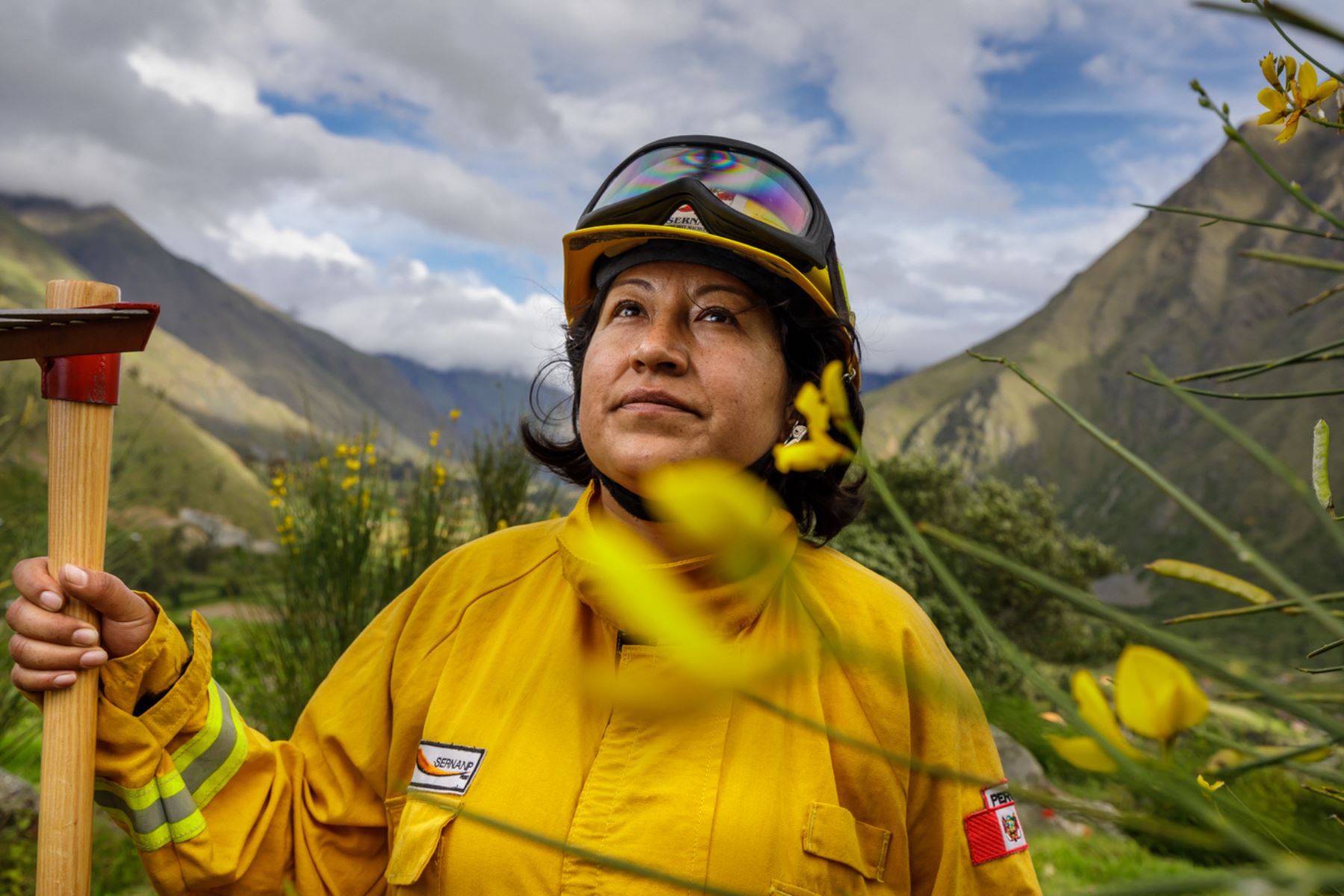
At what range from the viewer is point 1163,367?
14812 centimetres

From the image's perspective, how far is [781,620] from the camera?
1.63 meters

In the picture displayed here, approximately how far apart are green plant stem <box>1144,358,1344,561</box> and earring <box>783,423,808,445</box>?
1.01 meters

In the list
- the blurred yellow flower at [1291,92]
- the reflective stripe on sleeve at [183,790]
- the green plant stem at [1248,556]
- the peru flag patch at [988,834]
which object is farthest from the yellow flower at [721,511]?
the reflective stripe on sleeve at [183,790]

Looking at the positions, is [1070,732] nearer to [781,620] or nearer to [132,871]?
[781,620]

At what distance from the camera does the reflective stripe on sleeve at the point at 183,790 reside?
57.1 inches

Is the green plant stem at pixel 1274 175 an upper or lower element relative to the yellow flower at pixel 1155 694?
upper

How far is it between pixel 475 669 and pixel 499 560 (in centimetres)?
25

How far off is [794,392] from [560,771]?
0.78 m

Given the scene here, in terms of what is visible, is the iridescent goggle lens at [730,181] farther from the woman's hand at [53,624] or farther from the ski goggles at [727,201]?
the woman's hand at [53,624]

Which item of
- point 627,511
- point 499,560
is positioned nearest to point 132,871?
point 499,560

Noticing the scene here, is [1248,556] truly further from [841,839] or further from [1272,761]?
[841,839]

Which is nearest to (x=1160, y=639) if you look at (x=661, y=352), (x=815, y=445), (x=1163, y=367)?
(x=815, y=445)

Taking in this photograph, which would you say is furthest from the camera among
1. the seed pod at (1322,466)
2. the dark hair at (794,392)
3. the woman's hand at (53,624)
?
the dark hair at (794,392)

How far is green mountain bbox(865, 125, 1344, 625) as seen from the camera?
113625 mm
